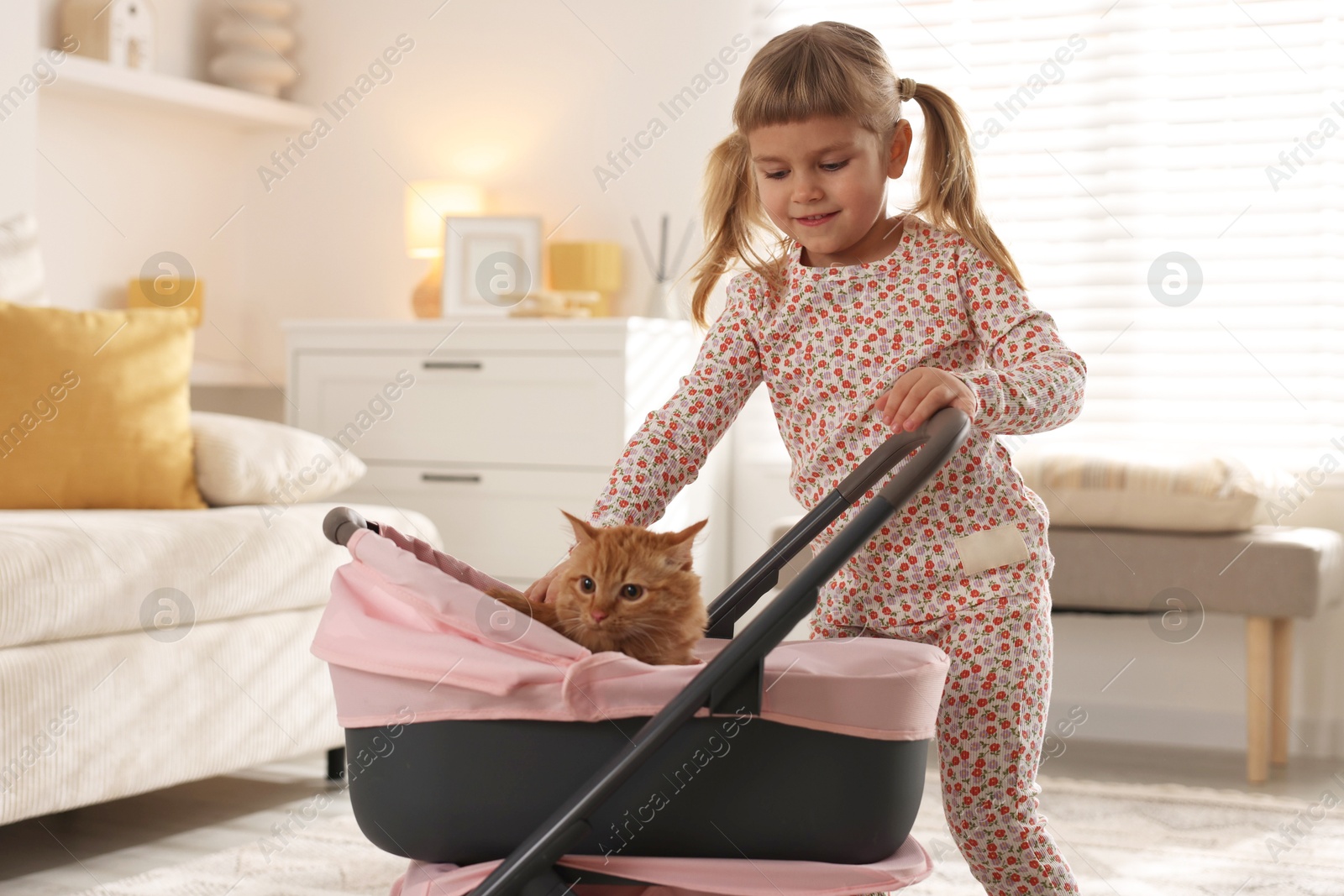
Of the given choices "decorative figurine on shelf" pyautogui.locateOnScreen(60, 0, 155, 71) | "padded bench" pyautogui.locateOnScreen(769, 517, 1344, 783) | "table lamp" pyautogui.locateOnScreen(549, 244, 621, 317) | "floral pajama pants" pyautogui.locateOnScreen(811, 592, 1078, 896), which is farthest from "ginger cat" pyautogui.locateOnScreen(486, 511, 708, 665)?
"decorative figurine on shelf" pyautogui.locateOnScreen(60, 0, 155, 71)

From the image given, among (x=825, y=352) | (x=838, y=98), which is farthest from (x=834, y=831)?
(x=838, y=98)

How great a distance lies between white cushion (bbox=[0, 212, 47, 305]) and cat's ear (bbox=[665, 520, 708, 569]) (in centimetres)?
184

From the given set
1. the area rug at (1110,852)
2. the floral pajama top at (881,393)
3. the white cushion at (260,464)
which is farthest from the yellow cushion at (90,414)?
the floral pajama top at (881,393)

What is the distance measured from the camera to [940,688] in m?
0.98

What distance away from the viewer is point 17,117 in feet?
9.29

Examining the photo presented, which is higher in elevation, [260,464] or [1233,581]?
[260,464]

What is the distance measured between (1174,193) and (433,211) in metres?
2.00

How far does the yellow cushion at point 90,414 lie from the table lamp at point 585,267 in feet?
4.20

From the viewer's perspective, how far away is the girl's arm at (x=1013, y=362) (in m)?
1.07

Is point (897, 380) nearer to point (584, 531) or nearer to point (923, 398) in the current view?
point (923, 398)

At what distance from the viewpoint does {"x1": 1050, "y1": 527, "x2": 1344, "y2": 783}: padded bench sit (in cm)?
249

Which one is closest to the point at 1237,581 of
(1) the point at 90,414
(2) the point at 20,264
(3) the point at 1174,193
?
(3) the point at 1174,193

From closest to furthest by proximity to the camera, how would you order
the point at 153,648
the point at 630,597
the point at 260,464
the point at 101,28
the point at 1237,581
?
the point at 630,597 < the point at 153,648 < the point at 260,464 < the point at 1237,581 < the point at 101,28

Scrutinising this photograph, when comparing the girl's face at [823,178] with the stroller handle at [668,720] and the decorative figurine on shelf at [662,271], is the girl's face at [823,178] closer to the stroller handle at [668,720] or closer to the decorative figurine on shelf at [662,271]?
the stroller handle at [668,720]
